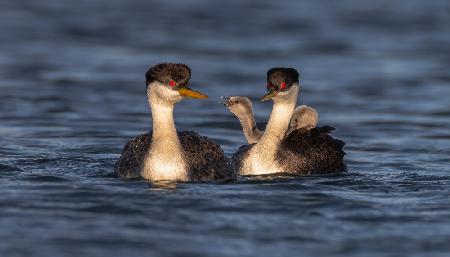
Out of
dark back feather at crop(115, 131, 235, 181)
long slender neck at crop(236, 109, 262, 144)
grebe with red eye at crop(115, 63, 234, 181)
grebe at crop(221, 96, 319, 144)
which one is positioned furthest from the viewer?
long slender neck at crop(236, 109, 262, 144)

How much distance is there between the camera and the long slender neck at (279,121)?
55.1ft

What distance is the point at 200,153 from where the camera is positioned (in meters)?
15.8

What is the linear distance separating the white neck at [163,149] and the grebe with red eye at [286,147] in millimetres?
1621

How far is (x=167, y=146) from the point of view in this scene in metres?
15.1

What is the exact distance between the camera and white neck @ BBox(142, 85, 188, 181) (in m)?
15.1

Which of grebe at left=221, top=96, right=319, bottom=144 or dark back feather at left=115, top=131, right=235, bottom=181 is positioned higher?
grebe at left=221, top=96, right=319, bottom=144

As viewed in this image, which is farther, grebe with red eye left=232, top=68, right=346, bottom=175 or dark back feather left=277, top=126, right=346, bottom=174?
dark back feather left=277, top=126, right=346, bottom=174

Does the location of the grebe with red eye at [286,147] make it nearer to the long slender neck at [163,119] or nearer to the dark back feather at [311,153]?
the dark back feather at [311,153]

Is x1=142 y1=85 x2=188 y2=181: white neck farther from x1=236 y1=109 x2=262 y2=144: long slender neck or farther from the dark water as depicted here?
x1=236 y1=109 x2=262 y2=144: long slender neck

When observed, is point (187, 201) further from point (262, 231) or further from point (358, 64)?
point (358, 64)

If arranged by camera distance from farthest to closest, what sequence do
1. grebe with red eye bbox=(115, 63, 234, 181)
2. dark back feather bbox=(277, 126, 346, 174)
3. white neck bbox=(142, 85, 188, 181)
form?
dark back feather bbox=(277, 126, 346, 174)
white neck bbox=(142, 85, 188, 181)
grebe with red eye bbox=(115, 63, 234, 181)

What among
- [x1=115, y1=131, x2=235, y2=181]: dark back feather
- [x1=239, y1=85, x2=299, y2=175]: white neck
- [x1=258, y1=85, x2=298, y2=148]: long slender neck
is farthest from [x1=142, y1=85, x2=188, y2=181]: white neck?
[x1=258, y1=85, x2=298, y2=148]: long slender neck

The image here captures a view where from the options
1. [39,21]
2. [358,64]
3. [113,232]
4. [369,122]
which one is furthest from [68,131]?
[39,21]

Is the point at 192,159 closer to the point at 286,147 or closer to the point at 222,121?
the point at 286,147
